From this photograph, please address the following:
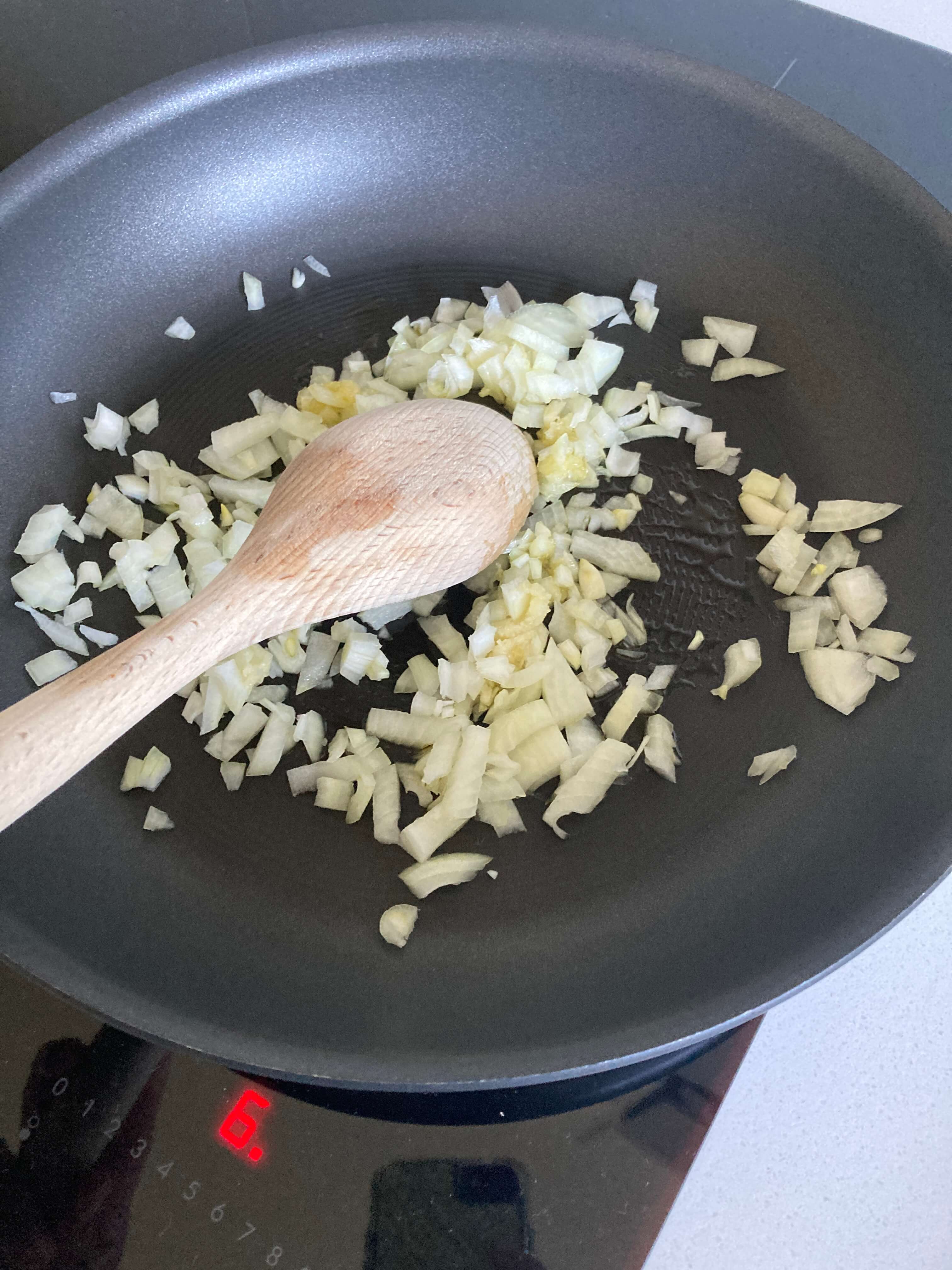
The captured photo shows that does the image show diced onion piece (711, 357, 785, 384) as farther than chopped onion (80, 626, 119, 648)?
Yes

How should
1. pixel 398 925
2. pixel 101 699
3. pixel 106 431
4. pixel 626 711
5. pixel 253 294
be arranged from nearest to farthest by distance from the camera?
pixel 101 699 < pixel 398 925 < pixel 626 711 < pixel 106 431 < pixel 253 294

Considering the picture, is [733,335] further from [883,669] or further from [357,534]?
[357,534]

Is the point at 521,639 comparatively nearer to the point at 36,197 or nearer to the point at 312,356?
the point at 312,356

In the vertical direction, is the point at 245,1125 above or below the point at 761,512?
below

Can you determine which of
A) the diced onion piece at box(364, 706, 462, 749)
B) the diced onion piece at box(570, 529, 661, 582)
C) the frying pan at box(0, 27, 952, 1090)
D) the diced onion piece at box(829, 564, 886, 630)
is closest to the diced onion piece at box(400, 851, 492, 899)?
the frying pan at box(0, 27, 952, 1090)


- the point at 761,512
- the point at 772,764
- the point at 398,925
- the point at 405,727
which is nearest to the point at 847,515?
the point at 761,512

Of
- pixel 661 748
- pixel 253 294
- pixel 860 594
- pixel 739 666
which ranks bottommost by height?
pixel 661 748

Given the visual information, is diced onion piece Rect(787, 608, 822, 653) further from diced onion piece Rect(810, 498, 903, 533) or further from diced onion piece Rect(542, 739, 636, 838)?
diced onion piece Rect(542, 739, 636, 838)

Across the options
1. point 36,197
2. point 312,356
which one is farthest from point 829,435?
point 36,197
